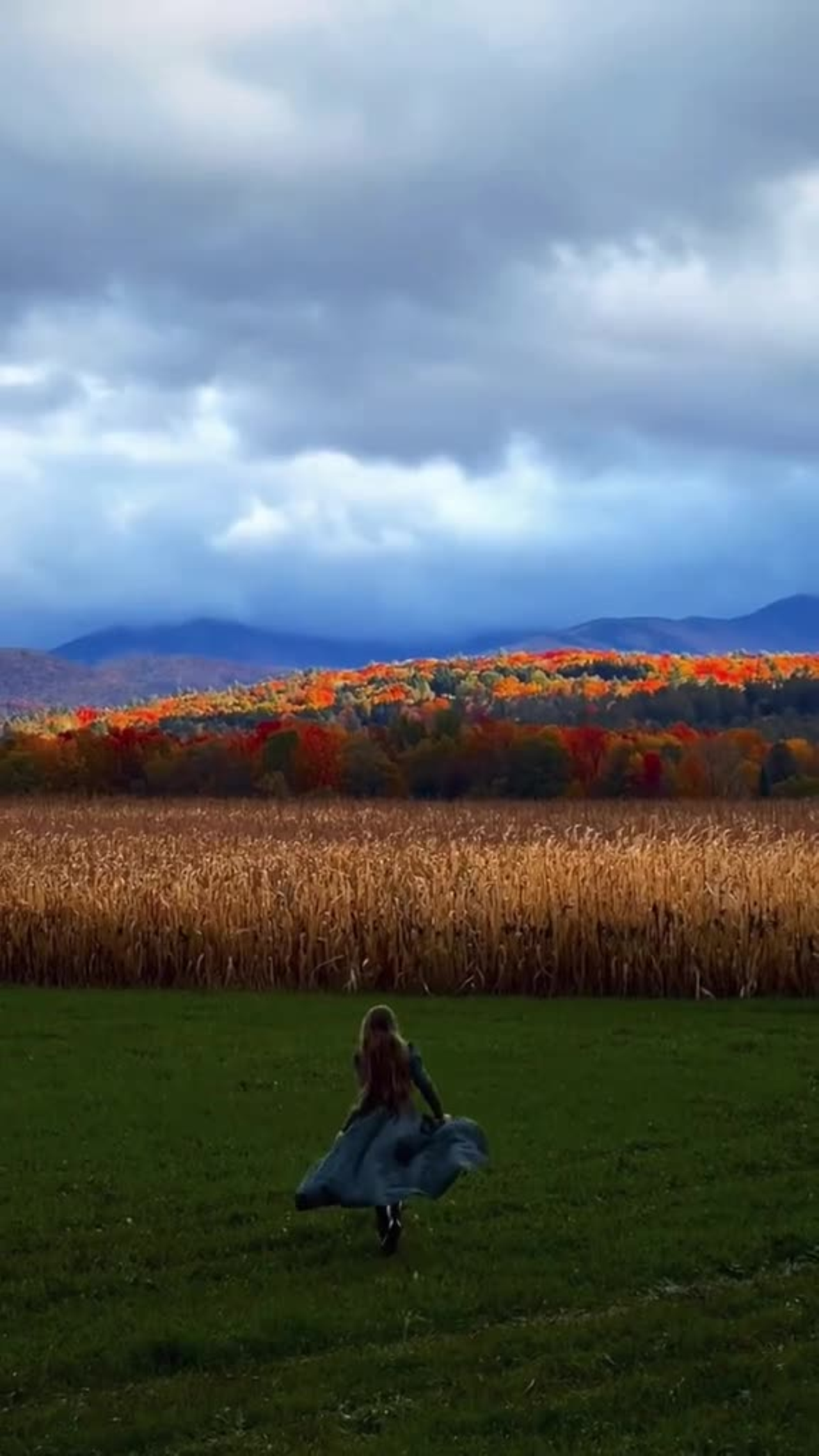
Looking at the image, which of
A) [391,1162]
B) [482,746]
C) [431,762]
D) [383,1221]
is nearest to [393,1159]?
[391,1162]

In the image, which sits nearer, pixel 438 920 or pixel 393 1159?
pixel 393 1159

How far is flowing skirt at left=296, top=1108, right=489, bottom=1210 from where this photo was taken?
795 centimetres

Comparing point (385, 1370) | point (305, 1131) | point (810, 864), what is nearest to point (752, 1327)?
point (385, 1370)

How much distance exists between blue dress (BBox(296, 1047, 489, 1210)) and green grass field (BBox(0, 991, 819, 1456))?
419 millimetres

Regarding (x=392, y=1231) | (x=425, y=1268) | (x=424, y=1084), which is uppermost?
(x=424, y=1084)

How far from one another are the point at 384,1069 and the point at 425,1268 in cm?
97

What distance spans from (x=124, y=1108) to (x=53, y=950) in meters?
9.60

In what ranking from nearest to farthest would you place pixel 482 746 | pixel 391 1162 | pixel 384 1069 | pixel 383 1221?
pixel 391 1162, pixel 384 1069, pixel 383 1221, pixel 482 746

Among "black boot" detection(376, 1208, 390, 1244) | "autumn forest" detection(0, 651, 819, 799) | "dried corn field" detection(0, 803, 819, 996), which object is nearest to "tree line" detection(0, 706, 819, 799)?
"autumn forest" detection(0, 651, 819, 799)

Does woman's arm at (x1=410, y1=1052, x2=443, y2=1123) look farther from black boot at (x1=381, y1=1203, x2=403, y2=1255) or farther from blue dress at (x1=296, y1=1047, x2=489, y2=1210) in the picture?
black boot at (x1=381, y1=1203, x2=403, y2=1255)

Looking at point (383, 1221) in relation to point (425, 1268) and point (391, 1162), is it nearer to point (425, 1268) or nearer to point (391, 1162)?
point (425, 1268)

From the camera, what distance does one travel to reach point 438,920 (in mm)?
20125

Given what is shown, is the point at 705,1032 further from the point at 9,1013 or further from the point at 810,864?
the point at 9,1013

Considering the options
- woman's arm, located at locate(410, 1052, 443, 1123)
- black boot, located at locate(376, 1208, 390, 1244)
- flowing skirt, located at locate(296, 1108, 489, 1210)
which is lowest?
black boot, located at locate(376, 1208, 390, 1244)
